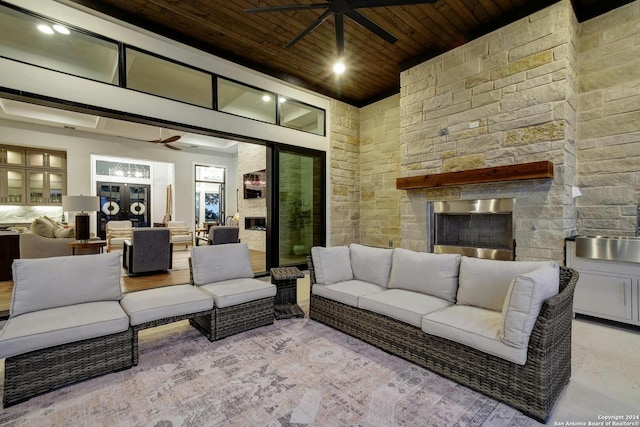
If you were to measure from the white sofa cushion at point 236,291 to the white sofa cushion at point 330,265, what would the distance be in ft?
1.75

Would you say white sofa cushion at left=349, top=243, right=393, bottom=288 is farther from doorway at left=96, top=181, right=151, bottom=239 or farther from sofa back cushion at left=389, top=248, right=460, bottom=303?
doorway at left=96, top=181, right=151, bottom=239

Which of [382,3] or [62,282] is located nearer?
[62,282]

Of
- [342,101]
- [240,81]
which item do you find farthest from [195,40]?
[342,101]

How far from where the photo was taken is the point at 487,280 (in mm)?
2328

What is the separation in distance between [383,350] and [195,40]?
15.0ft

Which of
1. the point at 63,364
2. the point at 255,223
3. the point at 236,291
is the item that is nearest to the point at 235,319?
the point at 236,291

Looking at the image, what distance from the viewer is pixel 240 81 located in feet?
15.3

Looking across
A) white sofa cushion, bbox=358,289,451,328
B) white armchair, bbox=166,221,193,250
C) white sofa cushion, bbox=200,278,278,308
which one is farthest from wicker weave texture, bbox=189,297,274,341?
white armchair, bbox=166,221,193,250

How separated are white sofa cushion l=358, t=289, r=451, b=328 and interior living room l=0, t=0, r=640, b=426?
1.10ft

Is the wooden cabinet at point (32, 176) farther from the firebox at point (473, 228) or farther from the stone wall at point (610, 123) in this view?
the stone wall at point (610, 123)

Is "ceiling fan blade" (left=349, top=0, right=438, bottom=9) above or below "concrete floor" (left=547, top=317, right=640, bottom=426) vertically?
above

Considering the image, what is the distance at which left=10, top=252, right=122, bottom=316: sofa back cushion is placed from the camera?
220 cm

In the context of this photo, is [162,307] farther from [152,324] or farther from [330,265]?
[330,265]

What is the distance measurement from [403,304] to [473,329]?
0.59 metres
